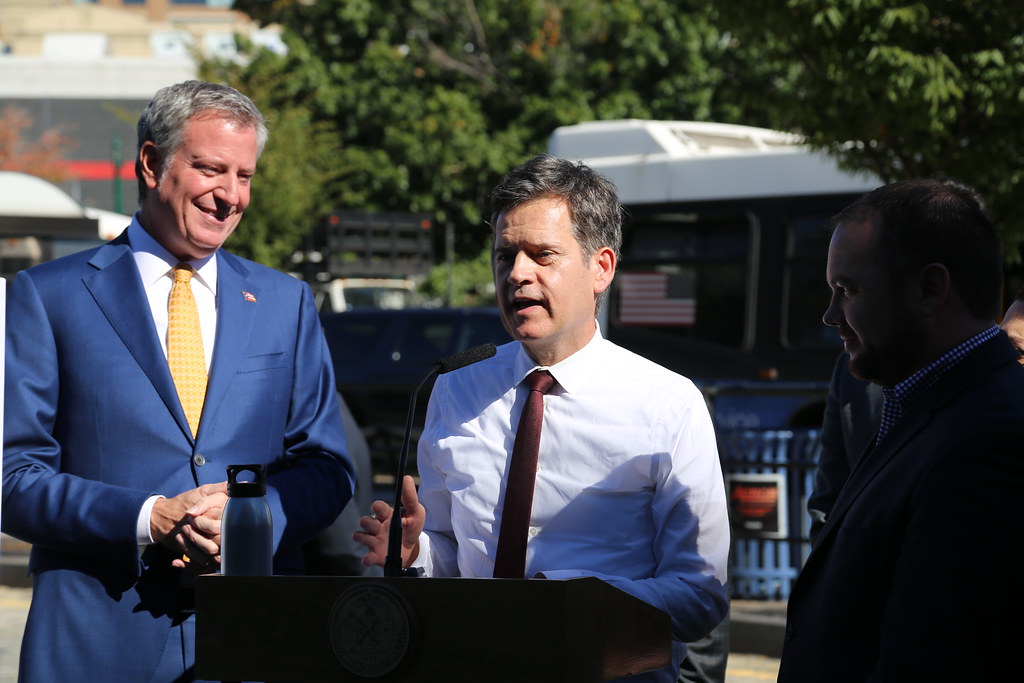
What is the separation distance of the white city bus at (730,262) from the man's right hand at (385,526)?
29.8 feet

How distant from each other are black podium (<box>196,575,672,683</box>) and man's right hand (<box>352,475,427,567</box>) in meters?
0.46

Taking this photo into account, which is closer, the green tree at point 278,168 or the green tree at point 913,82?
the green tree at point 913,82

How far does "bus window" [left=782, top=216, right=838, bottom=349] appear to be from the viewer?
12.2 m

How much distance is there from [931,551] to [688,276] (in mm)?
10887

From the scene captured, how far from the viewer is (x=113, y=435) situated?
3.05m

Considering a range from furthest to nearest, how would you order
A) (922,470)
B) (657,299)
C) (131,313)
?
(657,299), (131,313), (922,470)

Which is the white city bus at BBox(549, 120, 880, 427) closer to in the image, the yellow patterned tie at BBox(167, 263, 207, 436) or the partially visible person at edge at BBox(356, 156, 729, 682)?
the partially visible person at edge at BBox(356, 156, 729, 682)

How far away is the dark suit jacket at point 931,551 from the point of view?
207cm

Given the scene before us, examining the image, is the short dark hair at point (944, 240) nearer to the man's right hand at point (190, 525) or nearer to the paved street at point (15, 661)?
the man's right hand at point (190, 525)

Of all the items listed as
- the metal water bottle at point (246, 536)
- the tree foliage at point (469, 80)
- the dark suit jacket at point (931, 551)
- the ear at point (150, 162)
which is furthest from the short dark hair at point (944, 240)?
the tree foliage at point (469, 80)

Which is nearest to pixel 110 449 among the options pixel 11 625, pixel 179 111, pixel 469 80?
pixel 179 111

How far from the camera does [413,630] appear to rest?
7.04 feet

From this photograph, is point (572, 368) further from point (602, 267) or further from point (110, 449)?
point (110, 449)

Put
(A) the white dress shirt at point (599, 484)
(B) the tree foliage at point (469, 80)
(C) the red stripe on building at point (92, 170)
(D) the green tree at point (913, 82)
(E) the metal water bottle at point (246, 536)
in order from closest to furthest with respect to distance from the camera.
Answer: (E) the metal water bottle at point (246, 536)
(A) the white dress shirt at point (599, 484)
(D) the green tree at point (913, 82)
(B) the tree foliage at point (469, 80)
(C) the red stripe on building at point (92, 170)
